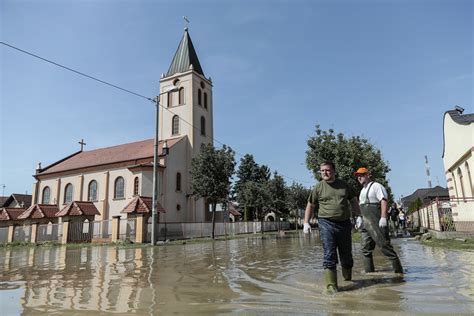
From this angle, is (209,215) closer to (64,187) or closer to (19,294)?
(64,187)

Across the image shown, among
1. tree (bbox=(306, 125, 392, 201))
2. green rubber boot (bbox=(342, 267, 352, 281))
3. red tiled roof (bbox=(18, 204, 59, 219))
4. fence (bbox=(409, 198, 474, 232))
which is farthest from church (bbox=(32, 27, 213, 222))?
green rubber boot (bbox=(342, 267, 352, 281))

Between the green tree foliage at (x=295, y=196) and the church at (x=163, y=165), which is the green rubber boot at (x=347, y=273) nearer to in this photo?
the church at (x=163, y=165)

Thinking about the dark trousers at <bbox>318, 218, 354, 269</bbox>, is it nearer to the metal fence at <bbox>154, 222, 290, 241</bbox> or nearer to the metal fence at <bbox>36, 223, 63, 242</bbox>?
the metal fence at <bbox>154, 222, 290, 241</bbox>

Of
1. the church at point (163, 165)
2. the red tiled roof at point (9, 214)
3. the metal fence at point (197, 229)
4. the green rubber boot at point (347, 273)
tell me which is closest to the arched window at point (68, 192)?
the church at point (163, 165)

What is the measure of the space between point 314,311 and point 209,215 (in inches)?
1528

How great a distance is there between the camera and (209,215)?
138 feet

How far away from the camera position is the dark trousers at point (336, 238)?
5061 mm

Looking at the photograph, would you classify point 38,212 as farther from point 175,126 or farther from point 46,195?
point 175,126

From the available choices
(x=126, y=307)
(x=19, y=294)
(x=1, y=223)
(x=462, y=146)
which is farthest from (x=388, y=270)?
(x=1, y=223)

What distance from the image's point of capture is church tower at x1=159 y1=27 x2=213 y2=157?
1678 inches

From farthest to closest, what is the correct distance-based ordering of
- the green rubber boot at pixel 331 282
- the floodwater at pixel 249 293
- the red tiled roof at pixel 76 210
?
the red tiled roof at pixel 76 210, the green rubber boot at pixel 331 282, the floodwater at pixel 249 293

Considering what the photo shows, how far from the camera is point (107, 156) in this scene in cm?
4478

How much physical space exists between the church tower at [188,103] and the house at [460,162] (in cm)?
2695

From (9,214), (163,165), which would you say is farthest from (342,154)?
(9,214)
